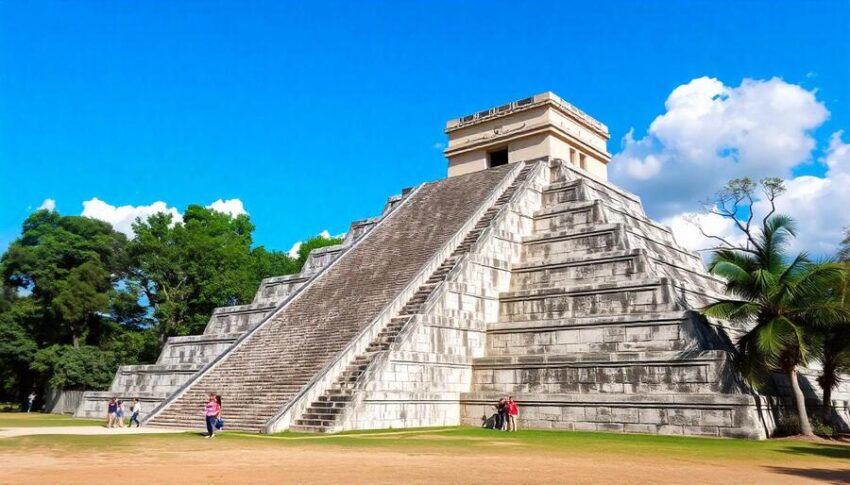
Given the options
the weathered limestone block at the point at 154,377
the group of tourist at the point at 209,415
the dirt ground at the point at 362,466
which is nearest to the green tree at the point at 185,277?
the weathered limestone block at the point at 154,377

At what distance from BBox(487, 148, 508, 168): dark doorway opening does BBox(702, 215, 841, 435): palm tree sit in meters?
14.3

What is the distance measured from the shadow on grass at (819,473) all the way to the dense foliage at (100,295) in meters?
30.6

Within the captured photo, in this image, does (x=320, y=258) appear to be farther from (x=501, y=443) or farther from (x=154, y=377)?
(x=501, y=443)

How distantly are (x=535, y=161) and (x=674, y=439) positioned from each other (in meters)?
14.8

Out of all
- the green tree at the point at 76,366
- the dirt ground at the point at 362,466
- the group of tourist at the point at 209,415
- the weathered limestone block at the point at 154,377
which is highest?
the green tree at the point at 76,366

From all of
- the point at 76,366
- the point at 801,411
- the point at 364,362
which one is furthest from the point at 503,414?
the point at 76,366

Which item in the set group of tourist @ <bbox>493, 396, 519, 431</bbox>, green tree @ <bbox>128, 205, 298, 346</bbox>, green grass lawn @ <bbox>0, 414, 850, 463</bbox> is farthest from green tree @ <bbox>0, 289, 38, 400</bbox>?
group of tourist @ <bbox>493, 396, 519, 431</bbox>

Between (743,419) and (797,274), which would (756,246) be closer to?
(797,274)

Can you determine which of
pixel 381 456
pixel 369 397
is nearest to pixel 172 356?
pixel 369 397

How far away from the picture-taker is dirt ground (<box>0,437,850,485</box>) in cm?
927

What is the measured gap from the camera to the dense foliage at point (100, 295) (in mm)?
35750

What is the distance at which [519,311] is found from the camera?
2145 centimetres

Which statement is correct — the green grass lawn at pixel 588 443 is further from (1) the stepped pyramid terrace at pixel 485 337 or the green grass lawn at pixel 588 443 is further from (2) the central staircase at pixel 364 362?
(1) the stepped pyramid terrace at pixel 485 337

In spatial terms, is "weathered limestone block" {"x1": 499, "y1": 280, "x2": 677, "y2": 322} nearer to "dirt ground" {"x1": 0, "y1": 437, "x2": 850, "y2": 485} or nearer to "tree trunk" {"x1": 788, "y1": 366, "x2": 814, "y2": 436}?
"tree trunk" {"x1": 788, "y1": 366, "x2": 814, "y2": 436}
